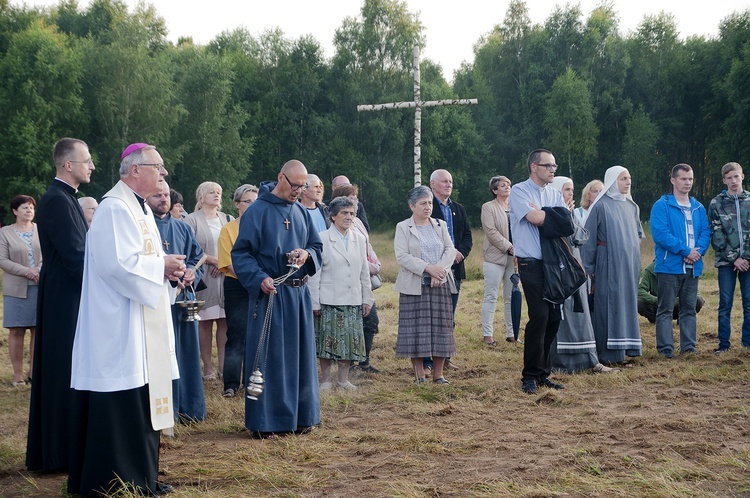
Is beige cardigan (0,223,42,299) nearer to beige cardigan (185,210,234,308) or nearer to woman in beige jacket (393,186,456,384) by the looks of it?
Answer: beige cardigan (185,210,234,308)

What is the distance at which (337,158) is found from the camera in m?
44.3

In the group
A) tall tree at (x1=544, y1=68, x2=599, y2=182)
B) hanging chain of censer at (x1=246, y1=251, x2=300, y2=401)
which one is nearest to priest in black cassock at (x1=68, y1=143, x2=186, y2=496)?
hanging chain of censer at (x1=246, y1=251, x2=300, y2=401)

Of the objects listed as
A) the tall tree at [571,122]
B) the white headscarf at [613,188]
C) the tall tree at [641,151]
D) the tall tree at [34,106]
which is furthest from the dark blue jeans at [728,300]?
the tall tree at [641,151]

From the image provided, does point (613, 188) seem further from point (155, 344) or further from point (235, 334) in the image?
point (155, 344)

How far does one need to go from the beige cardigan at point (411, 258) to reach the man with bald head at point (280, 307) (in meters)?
1.73

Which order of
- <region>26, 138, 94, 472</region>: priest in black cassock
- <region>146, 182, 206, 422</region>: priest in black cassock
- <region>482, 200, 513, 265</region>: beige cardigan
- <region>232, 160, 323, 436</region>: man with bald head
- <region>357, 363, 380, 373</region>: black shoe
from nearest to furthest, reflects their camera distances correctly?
<region>26, 138, 94, 472</region>: priest in black cassock → <region>232, 160, 323, 436</region>: man with bald head → <region>146, 182, 206, 422</region>: priest in black cassock → <region>357, 363, 380, 373</region>: black shoe → <region>482, 200, 513, 265</region>: beige cardigan

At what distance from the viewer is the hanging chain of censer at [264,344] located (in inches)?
228

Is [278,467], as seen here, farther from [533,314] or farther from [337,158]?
[337,158]

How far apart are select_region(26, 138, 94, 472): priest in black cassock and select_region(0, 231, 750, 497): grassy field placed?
0.69ft

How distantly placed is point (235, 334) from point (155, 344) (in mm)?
3196

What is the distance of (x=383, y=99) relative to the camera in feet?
139

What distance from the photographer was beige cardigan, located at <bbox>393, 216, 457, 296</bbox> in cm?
799

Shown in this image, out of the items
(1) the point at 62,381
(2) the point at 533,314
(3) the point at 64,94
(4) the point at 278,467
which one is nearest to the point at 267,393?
(4) the point at 278,467

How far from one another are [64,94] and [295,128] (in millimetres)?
13376
